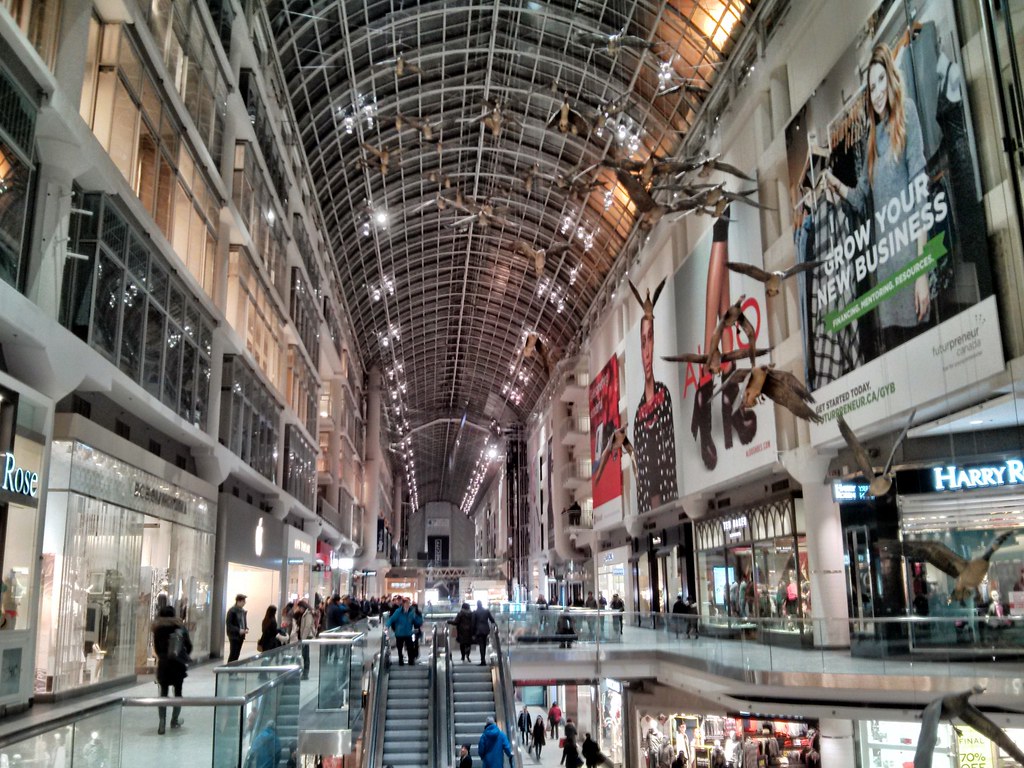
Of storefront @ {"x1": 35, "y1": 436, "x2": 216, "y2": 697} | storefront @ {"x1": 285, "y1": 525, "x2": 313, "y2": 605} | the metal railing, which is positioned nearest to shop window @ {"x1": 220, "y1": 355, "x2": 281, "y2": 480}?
storefront @ {"x1": 35, "y1": 436, "x2": 216, "y2": 697}

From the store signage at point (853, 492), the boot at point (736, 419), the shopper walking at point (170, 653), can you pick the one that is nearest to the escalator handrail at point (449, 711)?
the shopper walking at point (170, 653)

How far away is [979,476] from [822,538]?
4.11 metres

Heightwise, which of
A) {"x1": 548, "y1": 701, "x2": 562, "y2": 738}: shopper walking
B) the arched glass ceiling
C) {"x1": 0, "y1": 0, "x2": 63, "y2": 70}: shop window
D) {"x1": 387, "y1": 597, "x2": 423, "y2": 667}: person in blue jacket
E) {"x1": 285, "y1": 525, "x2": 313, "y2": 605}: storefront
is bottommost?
{"x1": 548, "y1": 701, "x2": 562, "y2": 738}: shopper walking

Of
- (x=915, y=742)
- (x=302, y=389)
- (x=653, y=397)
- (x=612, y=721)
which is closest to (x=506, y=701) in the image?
(x=915, y=742)

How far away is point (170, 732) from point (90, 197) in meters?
8.92

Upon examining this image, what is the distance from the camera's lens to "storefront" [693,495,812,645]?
20672mm

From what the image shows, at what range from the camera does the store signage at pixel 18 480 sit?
9852 millimetres

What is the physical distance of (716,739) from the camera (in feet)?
65.7

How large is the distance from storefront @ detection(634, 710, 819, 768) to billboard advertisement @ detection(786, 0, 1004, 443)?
6279 millimetres

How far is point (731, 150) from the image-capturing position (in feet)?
76.5

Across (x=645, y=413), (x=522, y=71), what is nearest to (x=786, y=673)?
(x=645, y=413)

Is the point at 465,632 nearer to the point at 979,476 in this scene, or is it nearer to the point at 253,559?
the point at 253,559

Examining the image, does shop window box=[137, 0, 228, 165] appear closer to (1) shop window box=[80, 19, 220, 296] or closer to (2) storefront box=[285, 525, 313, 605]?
(1) shop window box=[80, 19, 220, 296]

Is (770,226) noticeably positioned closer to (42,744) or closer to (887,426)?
(887,426)
